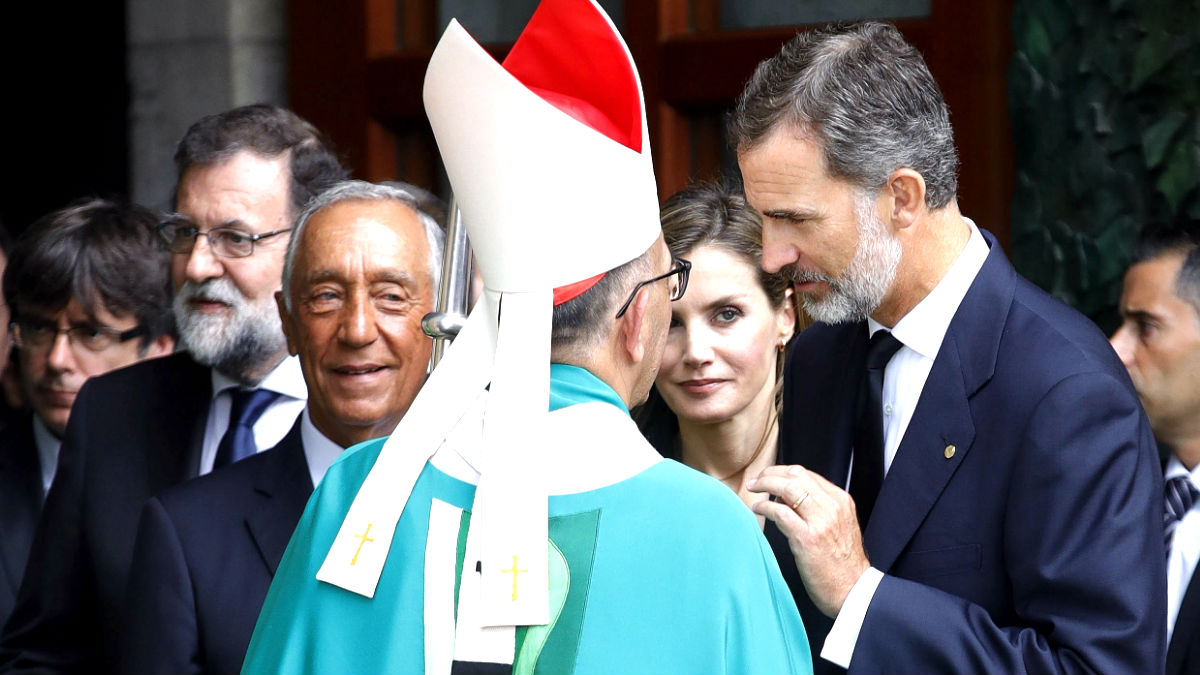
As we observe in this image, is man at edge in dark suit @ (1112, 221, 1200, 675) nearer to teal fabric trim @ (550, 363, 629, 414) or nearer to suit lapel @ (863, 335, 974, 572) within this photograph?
suit lapel @ (863, 335, 974, 572)

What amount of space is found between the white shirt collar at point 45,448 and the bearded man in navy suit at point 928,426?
213 cm

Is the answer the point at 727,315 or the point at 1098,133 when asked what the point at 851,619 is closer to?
the point at 727,315

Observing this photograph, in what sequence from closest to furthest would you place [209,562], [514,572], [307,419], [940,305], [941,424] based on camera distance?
[514,572] < [941,424] < [940,305] < [209,562] < [307,419]

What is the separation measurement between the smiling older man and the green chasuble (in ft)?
3.11

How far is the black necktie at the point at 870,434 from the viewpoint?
2.92 m

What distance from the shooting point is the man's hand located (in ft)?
8.59

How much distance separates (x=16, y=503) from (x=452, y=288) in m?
2.31

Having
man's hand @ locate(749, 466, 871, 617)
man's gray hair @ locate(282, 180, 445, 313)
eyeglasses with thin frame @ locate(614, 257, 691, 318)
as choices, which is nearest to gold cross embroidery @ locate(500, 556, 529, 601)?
eyeglasses with thin frame @ locate(614, 257, 691, 318)

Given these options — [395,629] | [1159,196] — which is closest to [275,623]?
[395,629]

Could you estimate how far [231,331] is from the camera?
365cm

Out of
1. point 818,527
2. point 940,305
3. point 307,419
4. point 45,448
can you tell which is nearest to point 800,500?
point 818,527

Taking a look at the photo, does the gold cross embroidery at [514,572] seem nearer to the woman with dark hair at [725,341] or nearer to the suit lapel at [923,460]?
the suit lapel at [923,460]

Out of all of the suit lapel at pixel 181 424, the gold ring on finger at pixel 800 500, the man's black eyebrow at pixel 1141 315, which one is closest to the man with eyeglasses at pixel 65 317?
the suit lapel at pixel 181 424

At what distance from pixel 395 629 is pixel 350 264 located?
1.22m
